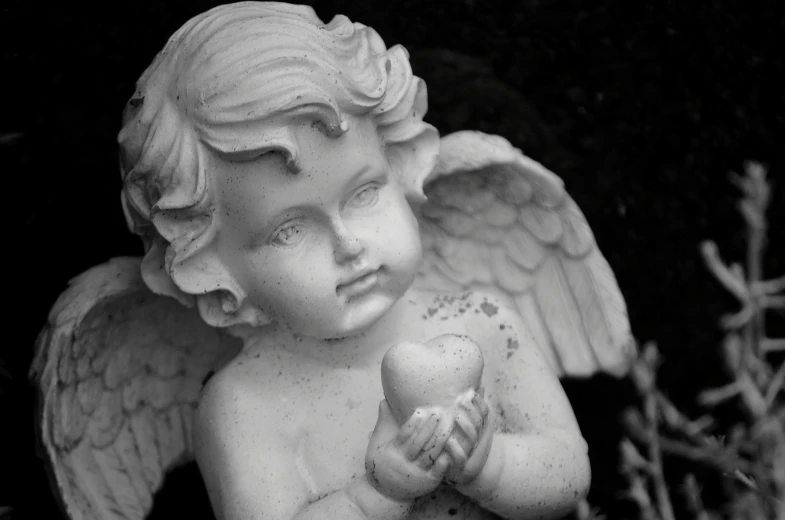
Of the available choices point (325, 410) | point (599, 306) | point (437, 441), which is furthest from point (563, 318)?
point (437, 441)

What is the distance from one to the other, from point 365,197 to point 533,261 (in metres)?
0.48

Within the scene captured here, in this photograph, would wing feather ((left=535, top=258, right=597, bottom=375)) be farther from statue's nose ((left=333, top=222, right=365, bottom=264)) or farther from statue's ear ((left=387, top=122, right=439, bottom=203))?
statue's nose ((left=333, top=222, right=365, bottom=264))

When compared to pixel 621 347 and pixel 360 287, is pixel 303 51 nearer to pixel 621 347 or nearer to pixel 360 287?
pixel 360 287

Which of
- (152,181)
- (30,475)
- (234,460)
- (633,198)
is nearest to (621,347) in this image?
(633,198)

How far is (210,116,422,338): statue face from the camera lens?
5.75 ft

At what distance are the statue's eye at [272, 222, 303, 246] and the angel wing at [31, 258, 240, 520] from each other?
358 millimetres

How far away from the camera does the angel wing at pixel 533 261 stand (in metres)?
2.15

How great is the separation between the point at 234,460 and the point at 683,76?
4.07 ft

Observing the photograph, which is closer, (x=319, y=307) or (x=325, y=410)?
(x=319, y=307)

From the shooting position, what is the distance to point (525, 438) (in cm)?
189

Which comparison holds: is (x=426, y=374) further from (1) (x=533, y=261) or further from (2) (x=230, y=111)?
(1) (x=533, y=261)

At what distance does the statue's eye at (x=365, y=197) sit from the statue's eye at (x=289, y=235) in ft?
0.29

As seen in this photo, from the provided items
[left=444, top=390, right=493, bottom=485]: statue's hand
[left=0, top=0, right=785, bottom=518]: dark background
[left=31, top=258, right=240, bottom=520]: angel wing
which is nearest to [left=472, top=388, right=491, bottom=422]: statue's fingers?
[left=444, top=390, right=493, bottom=485]: statue's hand

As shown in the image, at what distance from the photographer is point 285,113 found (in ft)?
5.55
